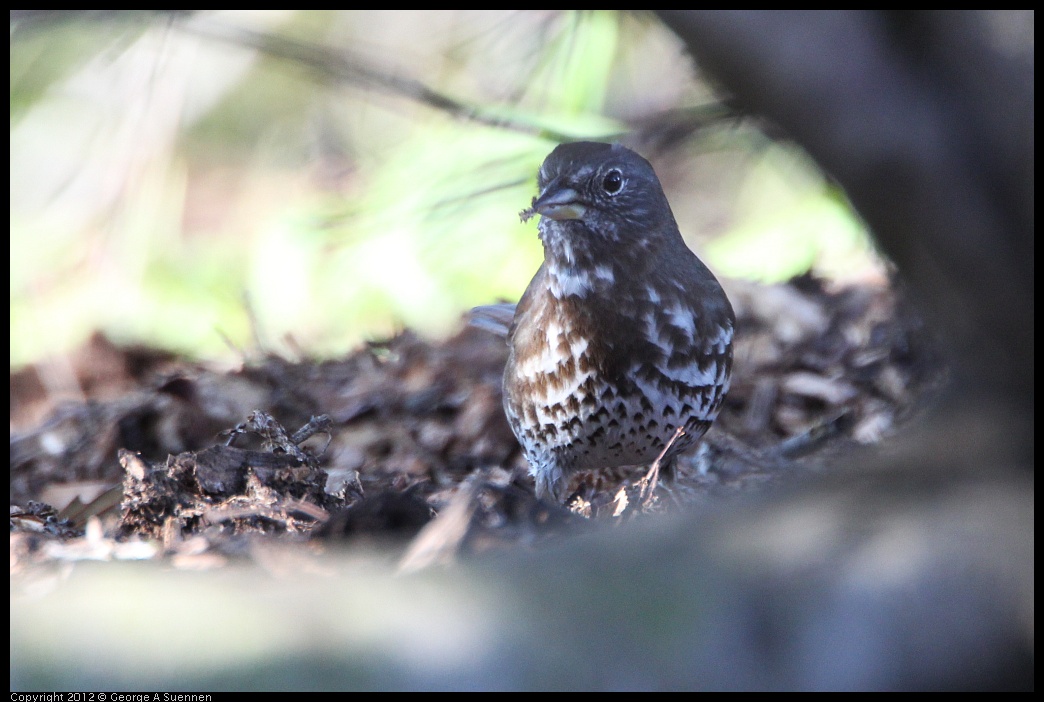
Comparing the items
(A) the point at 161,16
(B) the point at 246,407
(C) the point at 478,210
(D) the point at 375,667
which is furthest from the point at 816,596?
(B) the point at 246,407

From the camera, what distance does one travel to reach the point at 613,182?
9.19ft

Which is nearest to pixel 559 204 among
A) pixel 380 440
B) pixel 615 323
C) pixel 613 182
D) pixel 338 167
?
pixel 613 182

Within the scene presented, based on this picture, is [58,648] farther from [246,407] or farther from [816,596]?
[246,407]

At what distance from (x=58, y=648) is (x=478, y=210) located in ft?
8.70

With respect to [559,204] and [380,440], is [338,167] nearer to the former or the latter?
[380,440]

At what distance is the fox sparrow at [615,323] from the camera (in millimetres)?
2791

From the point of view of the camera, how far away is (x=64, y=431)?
421cm

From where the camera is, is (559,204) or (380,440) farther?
(380,440)

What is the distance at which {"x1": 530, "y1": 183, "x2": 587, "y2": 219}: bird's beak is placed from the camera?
2699mm

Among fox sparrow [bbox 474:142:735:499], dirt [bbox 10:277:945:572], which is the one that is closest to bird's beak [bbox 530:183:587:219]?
fox sparrow [bbox 474:142:735:499]

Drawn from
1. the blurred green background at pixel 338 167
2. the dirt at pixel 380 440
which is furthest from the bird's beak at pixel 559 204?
the dirt at pixel 380 440

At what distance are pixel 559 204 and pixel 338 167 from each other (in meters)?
4.56

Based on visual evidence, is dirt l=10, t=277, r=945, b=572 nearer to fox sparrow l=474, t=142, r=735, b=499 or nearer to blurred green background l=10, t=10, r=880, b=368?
fox sparrow l=474, t=142, r=735, b=499

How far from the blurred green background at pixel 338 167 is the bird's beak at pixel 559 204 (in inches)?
17.3
